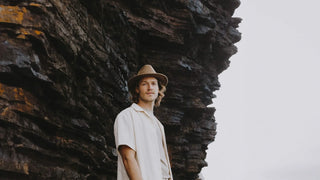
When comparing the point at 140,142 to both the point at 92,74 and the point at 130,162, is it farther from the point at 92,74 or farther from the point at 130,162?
the point at 92,74

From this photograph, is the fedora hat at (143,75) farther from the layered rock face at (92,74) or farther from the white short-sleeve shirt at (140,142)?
the layered rock face at (92,74)

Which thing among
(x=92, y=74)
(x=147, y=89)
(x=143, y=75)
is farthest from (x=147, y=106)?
(x=92, y=74)

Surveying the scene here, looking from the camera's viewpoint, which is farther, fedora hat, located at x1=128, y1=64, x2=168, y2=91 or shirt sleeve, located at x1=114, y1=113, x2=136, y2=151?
fedora hat, located at x1=128, y1=64, x2=168, y2=91

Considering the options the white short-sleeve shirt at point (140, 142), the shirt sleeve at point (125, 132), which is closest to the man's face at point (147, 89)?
the white short-sleeve shirt at point (140, 142)

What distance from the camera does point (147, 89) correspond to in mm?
4969

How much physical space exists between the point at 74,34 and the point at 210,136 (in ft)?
45.9

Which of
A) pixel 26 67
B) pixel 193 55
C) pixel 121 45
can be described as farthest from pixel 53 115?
pixel 193 55

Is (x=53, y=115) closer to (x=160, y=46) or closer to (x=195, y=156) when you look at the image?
(x=160, y=46)

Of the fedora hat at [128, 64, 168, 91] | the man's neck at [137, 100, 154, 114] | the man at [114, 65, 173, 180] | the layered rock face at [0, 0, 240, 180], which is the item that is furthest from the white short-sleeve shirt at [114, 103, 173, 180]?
the layered rock face at [0, 0, 240, 180]

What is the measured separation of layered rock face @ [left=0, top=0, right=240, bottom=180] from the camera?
25.3 feet

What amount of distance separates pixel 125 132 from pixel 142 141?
0.82 feet

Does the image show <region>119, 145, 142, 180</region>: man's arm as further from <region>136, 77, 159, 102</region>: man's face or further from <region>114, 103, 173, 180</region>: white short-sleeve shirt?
<region>136, 77, 159, 102</region>: man's face

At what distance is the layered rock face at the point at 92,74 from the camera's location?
25.3ft

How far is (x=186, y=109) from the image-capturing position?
20297mm
